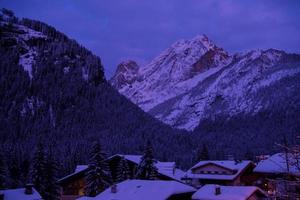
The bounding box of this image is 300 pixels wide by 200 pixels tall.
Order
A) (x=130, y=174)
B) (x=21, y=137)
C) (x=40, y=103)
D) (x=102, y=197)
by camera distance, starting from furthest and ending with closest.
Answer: (x=40, y=103) → (x=21, y=137) → (x=130, y=174) → (x=102, y=197)

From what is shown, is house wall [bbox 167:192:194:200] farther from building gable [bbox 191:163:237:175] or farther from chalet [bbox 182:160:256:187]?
building gable [bbox 191:163:237:175]

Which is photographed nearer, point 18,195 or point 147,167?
point 18,195

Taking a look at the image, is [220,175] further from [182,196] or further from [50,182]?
[182,196]

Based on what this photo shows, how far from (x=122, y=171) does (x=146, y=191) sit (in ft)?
60.2

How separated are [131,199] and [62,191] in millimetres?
27376

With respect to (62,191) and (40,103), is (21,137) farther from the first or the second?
(62,191)

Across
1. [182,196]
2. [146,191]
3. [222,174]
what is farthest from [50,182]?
[222,174]

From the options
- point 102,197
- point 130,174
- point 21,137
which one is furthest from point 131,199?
point 21,137

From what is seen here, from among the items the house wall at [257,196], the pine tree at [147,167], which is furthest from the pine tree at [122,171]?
the house wall at [257,196]

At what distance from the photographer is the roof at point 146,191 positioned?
39.7 m

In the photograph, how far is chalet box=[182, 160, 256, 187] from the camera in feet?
223

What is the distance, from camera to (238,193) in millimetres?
43500

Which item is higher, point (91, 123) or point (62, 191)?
point (91, 123)

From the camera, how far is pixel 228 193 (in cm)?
4409
